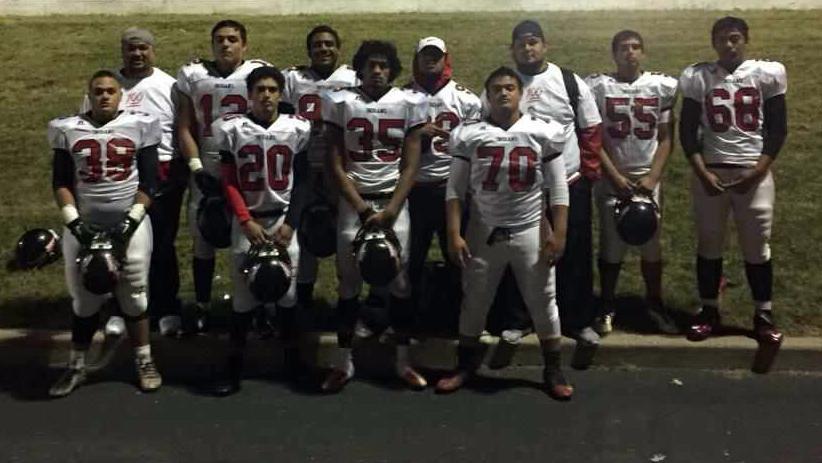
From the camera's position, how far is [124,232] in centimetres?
548

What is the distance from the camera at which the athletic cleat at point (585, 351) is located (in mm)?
6059

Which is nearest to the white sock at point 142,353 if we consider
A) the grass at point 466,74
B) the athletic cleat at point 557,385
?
the grass at point 466,74

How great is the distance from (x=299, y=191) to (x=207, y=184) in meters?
0.58

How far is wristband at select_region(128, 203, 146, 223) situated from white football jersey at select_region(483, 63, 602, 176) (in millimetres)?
2170

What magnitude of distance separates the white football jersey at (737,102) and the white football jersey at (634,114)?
0.68ft

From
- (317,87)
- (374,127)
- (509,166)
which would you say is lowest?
(509,166)

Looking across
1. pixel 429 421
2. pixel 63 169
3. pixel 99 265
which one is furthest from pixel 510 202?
pixel 63 169

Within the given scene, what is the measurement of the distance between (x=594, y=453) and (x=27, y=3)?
810 inches

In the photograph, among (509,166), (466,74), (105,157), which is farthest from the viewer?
(466,74)

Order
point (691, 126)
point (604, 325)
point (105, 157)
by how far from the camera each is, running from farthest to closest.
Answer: point (604, 325), point (691, 126), point (105, 157)

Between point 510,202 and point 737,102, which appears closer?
point 510,202

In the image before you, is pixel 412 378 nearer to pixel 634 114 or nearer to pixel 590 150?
pixel 590 150

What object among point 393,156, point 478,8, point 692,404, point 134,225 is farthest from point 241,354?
point 478,8

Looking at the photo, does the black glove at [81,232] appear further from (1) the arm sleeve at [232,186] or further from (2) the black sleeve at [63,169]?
(1) the arm sleeve at [232,186]
